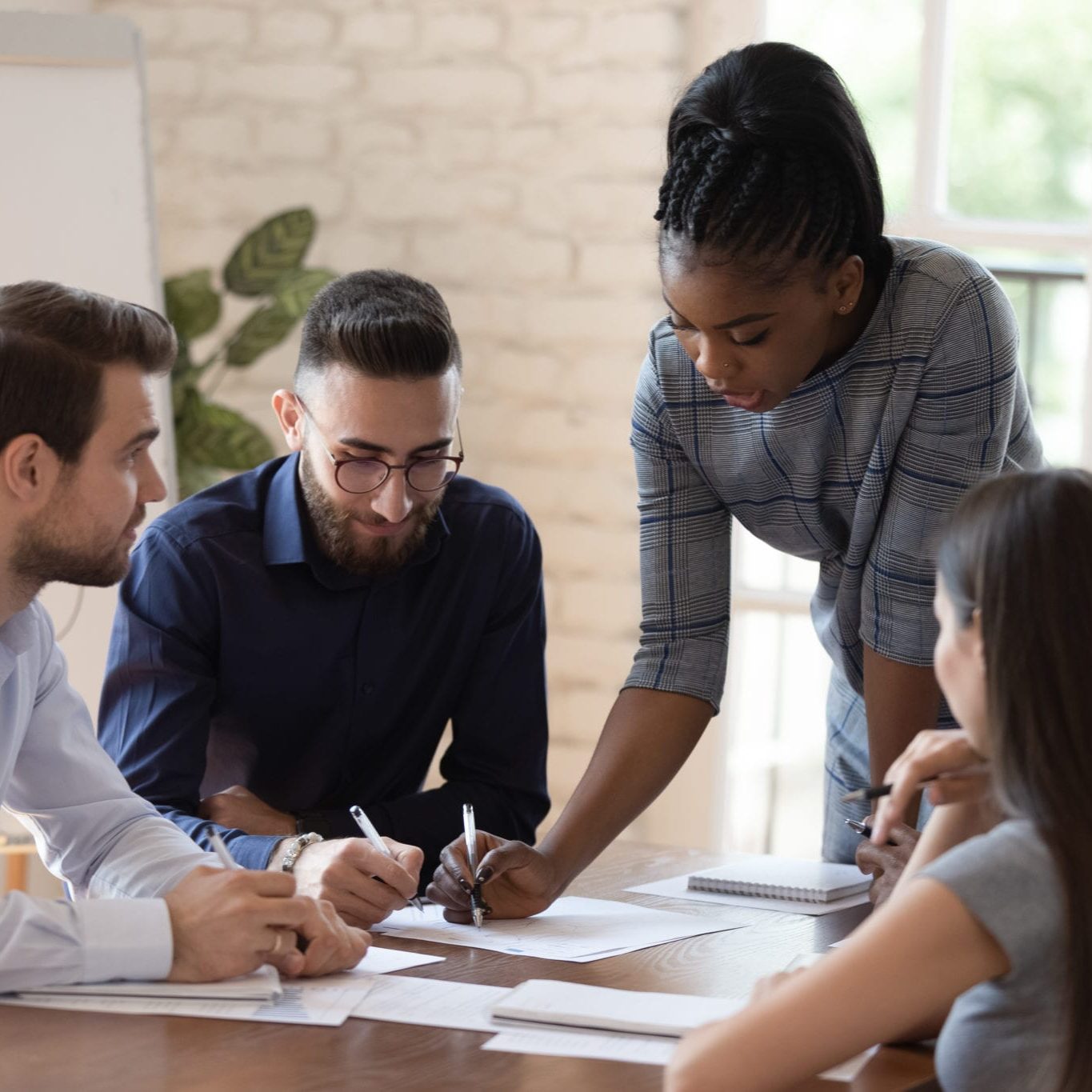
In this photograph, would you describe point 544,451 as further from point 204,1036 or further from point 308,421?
point 204,1036

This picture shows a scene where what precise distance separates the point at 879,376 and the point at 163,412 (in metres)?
1.72

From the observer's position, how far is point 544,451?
3549 mm

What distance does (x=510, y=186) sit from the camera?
11.6 feet

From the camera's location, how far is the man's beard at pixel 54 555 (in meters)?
1.70

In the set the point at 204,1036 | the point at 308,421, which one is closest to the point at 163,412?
the point at 308,421

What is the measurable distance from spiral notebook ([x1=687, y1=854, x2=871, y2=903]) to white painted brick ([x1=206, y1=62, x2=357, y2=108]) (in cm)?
228

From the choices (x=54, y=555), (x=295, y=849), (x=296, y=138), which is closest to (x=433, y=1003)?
(x=295, y=849)

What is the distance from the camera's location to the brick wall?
3443 mm

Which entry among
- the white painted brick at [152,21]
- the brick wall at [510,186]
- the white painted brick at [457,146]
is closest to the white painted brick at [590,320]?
the brick wall at [510,186]

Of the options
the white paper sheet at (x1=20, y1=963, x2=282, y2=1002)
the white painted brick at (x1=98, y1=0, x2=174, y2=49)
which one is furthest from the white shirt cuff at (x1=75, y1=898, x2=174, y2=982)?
the white painted brick at (x1=98, y1=0, x2=174, y2=49)

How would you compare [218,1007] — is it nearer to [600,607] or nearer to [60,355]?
[60,355]

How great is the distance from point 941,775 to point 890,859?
456 mm

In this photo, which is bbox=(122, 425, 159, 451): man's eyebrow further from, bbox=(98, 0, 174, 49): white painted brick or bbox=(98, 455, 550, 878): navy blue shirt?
bbox=(98, 0, 174, 49): white painted brick

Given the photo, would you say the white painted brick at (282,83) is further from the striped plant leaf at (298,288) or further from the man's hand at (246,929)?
the man's hand at (246,929)
